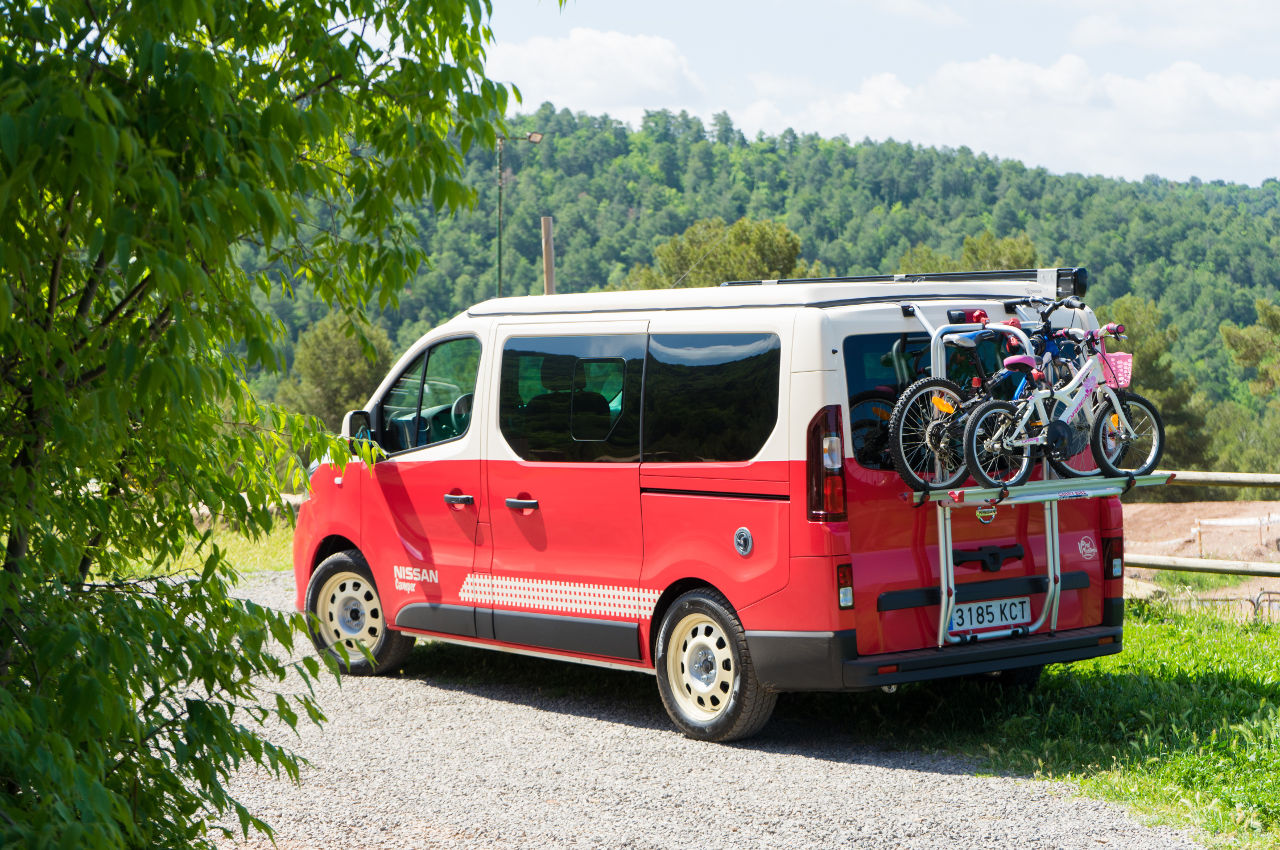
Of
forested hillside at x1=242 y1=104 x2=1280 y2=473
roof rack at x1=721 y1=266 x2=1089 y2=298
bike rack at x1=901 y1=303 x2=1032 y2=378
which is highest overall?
forested hillside at x1=242 y1=104 x2=1280 y2=473

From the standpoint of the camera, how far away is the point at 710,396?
7.12 metres

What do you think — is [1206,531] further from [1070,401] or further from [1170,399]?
[1070,401]

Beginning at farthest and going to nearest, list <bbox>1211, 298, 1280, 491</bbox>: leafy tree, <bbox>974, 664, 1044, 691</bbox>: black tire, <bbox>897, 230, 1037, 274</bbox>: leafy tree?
<bbox>897, 230, 1037, 274</bbox>: leafy tree, <bbox>1211, 298, 1280, 491</bbox>: leafy tree, <bbox>974, 664, 1044, 691</bbox>: black tire

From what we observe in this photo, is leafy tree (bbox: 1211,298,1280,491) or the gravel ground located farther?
leafy tree (bbox: 1211,298,1280,491)

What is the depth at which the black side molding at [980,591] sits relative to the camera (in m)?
6.75

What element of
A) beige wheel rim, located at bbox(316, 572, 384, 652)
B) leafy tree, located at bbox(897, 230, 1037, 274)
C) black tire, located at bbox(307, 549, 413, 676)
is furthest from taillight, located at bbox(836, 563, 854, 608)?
leafy tree, located at bbox(897, 230, 1037, 274)

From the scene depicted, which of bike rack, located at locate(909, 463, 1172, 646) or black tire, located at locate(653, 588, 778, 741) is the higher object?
bike rack, located at locate(909, 463, 1172, 646)

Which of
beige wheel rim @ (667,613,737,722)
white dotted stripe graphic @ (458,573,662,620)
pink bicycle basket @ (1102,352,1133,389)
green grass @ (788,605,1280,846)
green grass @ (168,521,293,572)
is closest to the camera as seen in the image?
green grass @ (788,605,1280,846)

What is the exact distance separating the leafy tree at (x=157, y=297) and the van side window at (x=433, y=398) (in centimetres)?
447

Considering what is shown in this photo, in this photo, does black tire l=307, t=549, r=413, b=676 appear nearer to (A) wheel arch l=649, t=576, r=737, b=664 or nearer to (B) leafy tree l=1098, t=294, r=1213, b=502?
(A) wheel arch l=649, t=576, r=737, b=664

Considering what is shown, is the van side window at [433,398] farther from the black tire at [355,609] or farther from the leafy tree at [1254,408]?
the leafy tree at [1254,408]

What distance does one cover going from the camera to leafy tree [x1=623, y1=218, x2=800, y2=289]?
188ft

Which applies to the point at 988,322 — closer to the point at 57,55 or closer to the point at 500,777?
the point at 500,777

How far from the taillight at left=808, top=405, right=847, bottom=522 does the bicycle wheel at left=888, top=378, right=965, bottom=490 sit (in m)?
0.26
